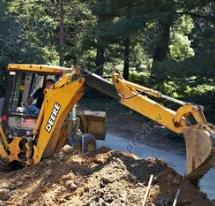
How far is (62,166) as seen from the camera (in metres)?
10.0

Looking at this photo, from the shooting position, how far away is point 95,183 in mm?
8766

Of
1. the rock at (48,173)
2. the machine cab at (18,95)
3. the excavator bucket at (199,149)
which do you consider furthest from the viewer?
the machine cab at (18,95)

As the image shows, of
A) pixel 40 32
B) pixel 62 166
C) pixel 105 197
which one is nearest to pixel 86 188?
pixel 105 197

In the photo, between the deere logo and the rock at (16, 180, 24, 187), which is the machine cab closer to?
the deere logo

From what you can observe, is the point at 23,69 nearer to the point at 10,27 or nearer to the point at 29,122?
the point at 29,122

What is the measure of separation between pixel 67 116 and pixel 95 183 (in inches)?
106

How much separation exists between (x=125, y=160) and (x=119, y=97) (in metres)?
1.03

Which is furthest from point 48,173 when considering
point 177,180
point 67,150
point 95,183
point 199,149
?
point 199,149

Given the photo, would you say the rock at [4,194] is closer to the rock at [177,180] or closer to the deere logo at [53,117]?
the deere logo at [53,117]

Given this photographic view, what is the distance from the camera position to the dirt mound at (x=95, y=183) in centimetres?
813

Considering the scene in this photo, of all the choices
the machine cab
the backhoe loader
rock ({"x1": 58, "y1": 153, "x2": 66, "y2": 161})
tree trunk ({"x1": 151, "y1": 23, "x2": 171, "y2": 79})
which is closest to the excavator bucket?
the backhoe loader

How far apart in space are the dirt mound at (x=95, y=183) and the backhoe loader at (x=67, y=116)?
451 millimetres

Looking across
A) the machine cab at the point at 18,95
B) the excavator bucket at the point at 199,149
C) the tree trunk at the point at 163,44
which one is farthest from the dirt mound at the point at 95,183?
the tree trunk at the point at 163,44

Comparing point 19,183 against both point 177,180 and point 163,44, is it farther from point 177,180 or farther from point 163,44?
point 163,44
